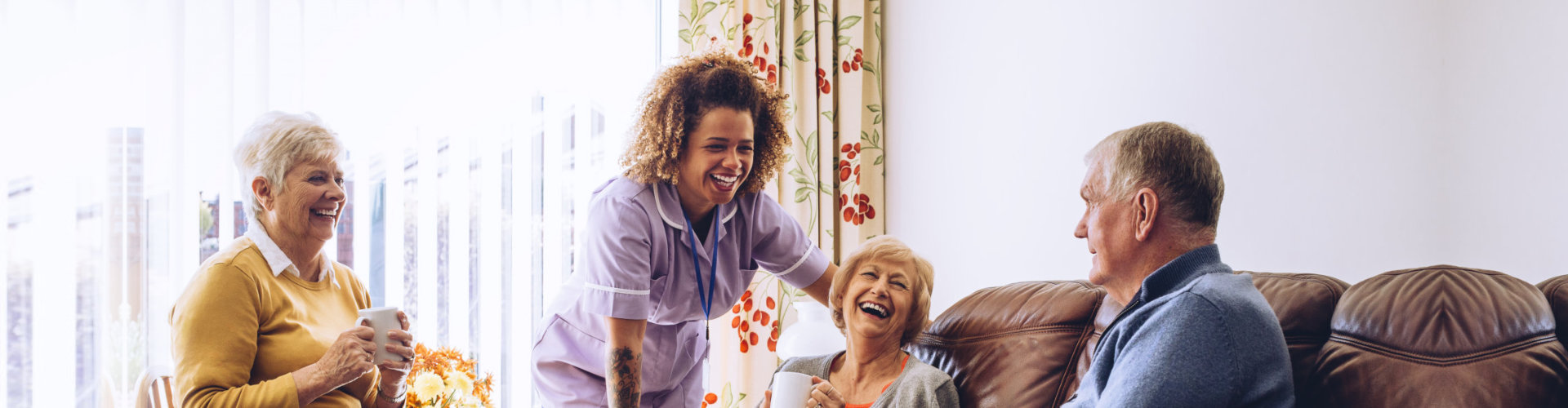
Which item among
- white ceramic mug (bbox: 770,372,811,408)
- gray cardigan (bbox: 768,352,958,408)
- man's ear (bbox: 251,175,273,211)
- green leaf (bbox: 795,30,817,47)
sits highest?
green leaf (bbox: 795,30,817,47)

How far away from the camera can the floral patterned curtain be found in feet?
9.82

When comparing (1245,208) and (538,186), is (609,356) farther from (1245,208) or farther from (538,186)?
(1245,208)

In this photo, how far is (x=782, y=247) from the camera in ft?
6.73

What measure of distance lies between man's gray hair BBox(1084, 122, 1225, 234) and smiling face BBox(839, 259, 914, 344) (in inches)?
25.7

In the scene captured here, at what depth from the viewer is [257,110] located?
229 centimetres

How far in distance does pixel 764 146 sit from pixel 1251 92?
1.14 m

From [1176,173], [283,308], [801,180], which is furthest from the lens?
[801,180]

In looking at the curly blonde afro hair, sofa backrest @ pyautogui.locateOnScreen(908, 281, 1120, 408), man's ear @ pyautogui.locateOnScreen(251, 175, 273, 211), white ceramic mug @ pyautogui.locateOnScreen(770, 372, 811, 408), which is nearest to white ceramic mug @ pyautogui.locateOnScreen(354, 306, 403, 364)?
man's ear @ pyautogui.locateOnScreen(251, 175, 273, 211)

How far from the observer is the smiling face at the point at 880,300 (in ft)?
6.31

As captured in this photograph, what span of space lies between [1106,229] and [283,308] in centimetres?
145

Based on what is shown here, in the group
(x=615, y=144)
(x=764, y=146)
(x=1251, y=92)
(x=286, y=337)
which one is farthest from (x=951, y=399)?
(x=615, y=144)

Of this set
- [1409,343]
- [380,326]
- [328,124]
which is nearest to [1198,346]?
[1409,343]

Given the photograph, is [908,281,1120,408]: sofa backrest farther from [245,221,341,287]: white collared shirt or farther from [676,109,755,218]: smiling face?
[245,221,341,287]: white collared shirt

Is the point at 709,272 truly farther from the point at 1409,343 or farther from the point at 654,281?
the point at 1409,343
